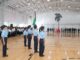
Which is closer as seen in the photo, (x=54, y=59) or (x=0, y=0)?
(x=54, y=59)

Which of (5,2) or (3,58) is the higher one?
(5,2)

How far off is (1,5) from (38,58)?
20.9m

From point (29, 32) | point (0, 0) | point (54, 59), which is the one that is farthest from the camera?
point (0, 0)

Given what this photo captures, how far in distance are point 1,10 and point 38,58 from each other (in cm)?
2106

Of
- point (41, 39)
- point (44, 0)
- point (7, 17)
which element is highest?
point (44, 0)

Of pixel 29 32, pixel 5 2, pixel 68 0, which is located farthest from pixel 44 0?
pixel 29 32

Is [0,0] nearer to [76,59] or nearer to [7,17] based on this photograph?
[7,17]

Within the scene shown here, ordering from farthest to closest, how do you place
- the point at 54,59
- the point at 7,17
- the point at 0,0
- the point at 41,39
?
1. the point at 7,17
2. the point at 0,0
3. the point at 41,39
4. the point at 54,59

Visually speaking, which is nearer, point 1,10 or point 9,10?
point 1,10

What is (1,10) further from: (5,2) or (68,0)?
(68,0)

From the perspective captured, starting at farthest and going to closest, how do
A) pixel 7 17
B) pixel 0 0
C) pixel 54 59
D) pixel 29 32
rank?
pixel 7 17, pixel 0 0, pixel 29 32, pixel 54 59

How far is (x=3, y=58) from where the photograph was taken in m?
11.8

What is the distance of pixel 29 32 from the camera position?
1595 centimetres

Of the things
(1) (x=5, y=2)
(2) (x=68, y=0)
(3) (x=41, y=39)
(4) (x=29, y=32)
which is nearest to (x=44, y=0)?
(2) (x=68, y=0)
